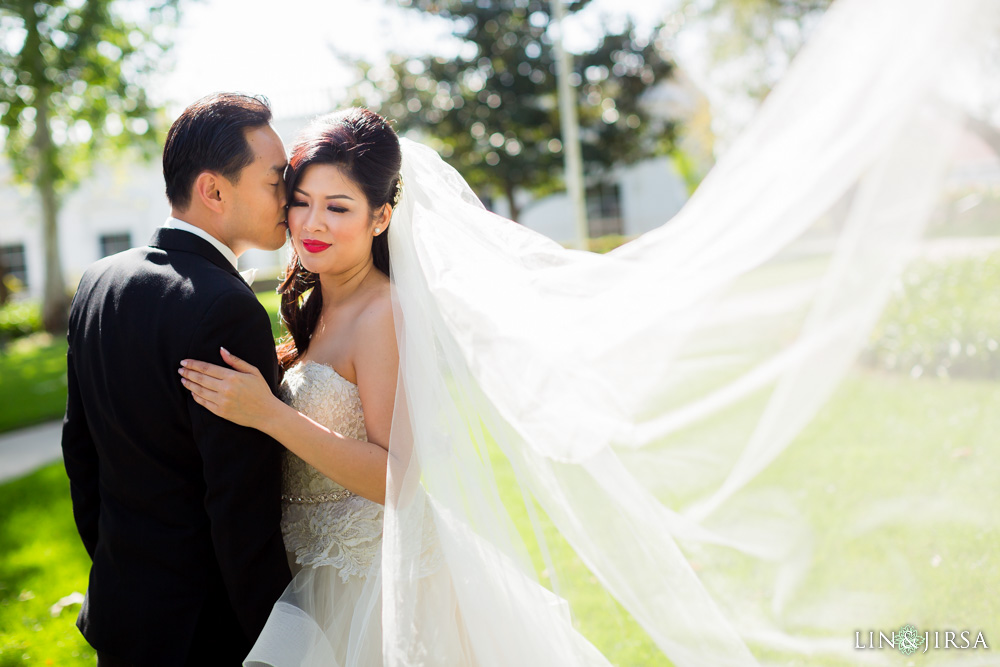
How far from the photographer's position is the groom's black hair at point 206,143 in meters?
2.29

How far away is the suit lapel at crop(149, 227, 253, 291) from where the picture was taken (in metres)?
2.27

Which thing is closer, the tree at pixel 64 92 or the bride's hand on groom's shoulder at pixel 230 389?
the bride's hand on groom's shoulder at pixel 230 389

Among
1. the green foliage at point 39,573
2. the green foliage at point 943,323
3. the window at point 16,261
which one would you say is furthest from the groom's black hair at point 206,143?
the window at point 16,261

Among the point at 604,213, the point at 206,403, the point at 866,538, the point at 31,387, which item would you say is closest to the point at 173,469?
the point at 206,403

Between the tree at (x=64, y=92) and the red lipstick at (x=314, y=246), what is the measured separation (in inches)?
589

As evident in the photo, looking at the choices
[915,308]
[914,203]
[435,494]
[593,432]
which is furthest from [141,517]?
[915,308]

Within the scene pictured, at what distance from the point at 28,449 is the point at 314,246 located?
23.7ft

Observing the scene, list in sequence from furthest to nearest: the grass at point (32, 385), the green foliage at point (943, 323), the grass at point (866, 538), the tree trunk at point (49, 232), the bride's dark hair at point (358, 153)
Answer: the tree trunk at point (49, 232) < the grass at point (32, 385) < the green foliage at point (943, 323) < the grass at point (866, 538) < the bride's dark hair at point (358, 153)

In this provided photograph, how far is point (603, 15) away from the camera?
20.6 metres

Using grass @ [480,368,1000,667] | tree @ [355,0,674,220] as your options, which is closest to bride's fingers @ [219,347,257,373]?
grass @ [480,368,1000,667]

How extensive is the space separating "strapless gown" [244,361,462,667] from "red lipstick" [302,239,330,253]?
0.39 meters

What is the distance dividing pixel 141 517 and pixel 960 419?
19.6 feet

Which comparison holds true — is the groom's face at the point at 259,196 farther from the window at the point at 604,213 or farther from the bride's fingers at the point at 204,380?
the window at the point at 604,213

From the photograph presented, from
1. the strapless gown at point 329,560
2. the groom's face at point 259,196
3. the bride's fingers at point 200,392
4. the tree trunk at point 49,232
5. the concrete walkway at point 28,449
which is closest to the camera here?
the bride's fingers at point 200,392
